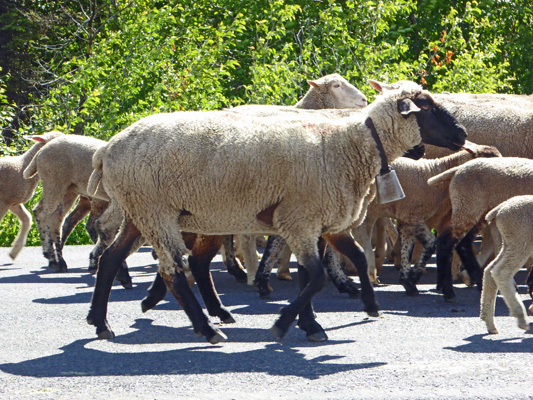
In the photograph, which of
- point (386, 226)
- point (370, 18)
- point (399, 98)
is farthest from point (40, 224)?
point (370, 18)

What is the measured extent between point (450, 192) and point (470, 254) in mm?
1020

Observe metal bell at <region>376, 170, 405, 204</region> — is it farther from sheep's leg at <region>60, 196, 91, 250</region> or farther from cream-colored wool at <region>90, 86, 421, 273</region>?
sheep's leg at <region>60, 196, 91, 250</region>

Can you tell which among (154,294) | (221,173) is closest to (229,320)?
(154,294)

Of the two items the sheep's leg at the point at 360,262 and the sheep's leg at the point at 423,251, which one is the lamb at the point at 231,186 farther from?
the sheep's leg at the point at 423,251

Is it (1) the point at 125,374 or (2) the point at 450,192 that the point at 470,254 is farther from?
(1) the point at 125,374

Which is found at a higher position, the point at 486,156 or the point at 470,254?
the point at 486,156

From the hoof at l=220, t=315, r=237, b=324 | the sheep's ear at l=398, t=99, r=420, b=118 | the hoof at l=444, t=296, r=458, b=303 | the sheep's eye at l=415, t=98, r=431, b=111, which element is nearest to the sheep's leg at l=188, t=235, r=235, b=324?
the hoof at l=220, t=315, r=237, b=324

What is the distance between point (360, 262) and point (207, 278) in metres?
1.35

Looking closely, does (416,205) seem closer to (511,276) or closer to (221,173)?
(511,276)

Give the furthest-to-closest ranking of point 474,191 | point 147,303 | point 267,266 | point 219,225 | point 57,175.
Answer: point 57,175, point 267,266, point 474,191, point 147,303, point 219,225

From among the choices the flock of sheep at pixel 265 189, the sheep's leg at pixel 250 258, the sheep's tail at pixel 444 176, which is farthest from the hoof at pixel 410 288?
the sheep's leg at pixel 250 258

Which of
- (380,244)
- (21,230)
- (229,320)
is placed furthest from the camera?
(21,230)

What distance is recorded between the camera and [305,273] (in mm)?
8016

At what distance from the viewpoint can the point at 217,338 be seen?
7.49m
